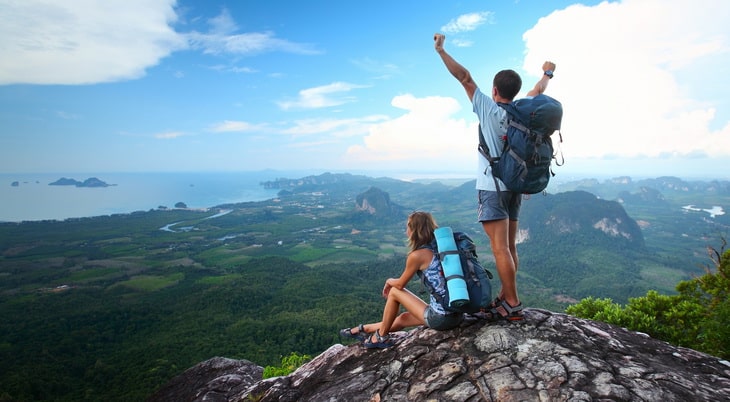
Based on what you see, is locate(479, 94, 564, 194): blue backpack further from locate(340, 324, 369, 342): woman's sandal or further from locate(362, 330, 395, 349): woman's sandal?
locate(340, 324, 369, 342): woman's sandal

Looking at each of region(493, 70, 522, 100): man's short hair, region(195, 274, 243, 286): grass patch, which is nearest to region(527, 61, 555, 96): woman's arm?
region(493, 70, 522, 100): man's short hair

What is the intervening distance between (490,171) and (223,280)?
7482cm

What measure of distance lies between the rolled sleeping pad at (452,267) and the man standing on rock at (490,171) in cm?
46

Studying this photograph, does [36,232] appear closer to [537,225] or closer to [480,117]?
[480,117]

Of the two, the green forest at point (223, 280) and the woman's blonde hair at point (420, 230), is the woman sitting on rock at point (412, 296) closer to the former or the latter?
the woman's blonde hair at point (420, 230)

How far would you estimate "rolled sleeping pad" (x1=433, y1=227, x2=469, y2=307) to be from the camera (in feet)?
11.8

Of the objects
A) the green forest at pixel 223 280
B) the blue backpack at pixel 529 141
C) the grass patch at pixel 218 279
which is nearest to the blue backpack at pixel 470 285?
the blue backpack at pixel 529 141

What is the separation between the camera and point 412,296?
4406 millimetres

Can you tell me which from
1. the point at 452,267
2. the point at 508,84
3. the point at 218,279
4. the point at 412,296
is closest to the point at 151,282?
the point at 218,279

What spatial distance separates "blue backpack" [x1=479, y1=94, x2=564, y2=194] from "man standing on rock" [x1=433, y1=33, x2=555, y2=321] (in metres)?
0.13

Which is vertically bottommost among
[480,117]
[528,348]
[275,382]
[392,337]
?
[275,382]

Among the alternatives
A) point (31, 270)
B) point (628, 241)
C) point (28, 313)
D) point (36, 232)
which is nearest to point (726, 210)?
point (628, 241)

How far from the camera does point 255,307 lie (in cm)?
5384

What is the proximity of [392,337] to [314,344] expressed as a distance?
3604cm
